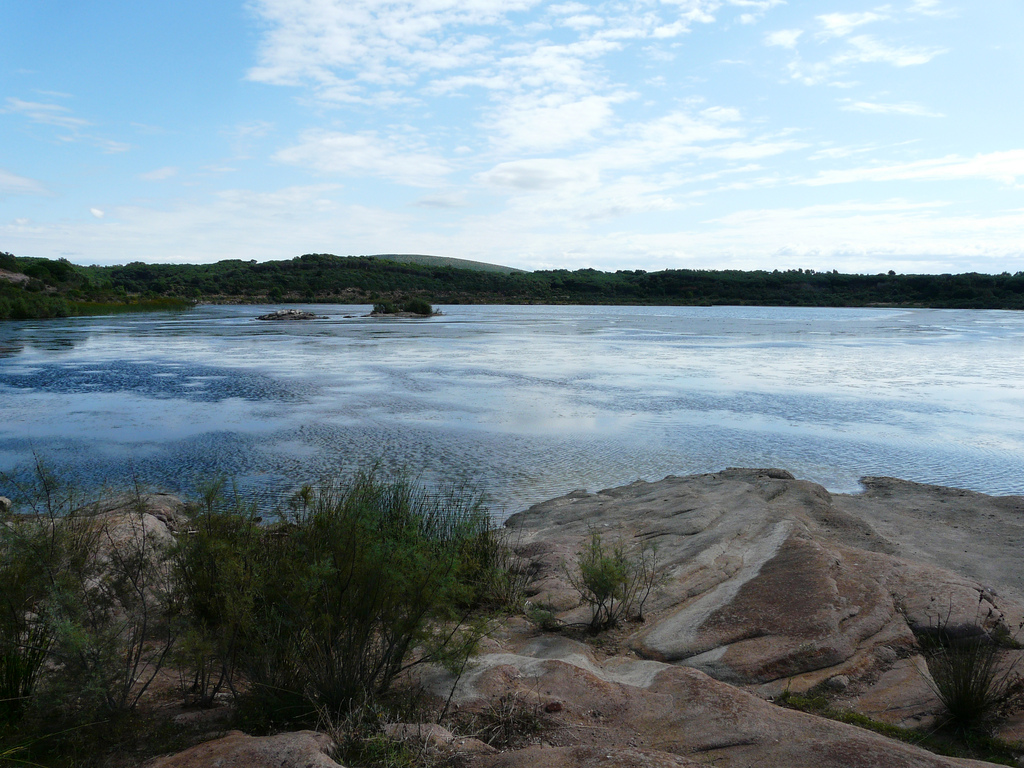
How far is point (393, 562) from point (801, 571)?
125 inches

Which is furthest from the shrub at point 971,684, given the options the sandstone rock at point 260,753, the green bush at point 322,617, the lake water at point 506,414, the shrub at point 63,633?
the lake water at point 506,414

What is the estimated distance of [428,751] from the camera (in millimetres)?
3074

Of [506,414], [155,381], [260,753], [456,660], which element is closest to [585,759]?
[456,660]

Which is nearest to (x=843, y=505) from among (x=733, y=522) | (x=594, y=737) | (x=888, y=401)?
(x=733, y=522)

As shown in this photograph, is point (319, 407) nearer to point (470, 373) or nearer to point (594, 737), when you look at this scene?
point (470, 373)

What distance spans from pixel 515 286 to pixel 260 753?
98.7 metres

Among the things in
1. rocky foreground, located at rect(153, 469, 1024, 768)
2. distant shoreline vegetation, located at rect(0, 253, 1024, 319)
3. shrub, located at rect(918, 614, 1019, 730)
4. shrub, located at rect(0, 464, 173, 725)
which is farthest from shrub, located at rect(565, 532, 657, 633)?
distant shoreline vegetation, located at rect(0, 253, 1024, 319)

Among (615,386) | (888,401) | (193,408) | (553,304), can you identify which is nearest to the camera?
(193,408)

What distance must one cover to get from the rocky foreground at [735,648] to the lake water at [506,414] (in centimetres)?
275

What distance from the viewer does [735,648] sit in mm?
4352

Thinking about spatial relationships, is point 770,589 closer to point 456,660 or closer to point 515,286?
point 456,660

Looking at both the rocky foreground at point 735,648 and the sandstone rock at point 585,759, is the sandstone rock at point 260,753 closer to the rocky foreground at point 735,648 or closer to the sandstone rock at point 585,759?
the rocky foreground at point 735,648

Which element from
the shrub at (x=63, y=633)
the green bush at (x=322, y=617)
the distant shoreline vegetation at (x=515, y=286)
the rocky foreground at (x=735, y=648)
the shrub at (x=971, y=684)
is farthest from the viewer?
the distant shoreline vegetation at (x=515, y=286)

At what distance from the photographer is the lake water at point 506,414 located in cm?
1017
